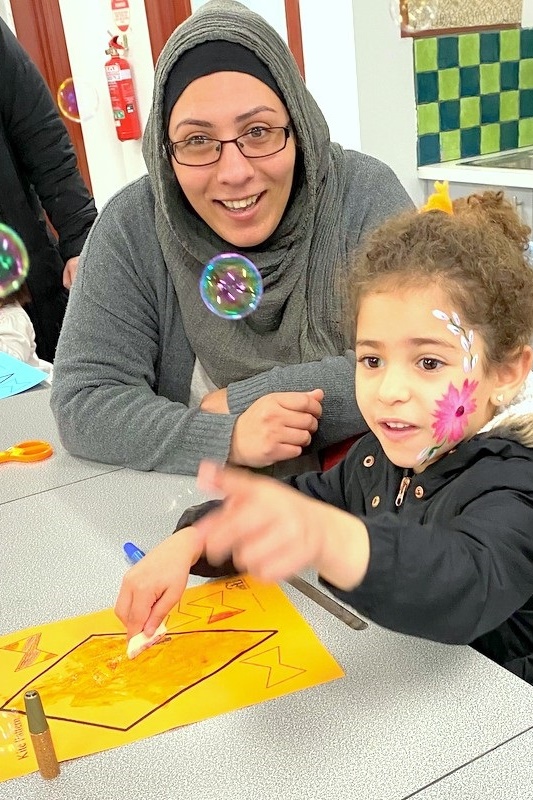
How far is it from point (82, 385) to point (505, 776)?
802 millimetres

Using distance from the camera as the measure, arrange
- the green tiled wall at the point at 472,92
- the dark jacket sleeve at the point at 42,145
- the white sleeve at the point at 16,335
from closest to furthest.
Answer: the white sleeve at the point at 16,335 → the dark jacket sleeve at the point at 42,145 → the green tiled wall at the point at 472,92

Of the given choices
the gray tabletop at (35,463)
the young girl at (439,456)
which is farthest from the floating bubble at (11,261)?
the young girl at (439,456)

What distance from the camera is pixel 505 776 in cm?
57

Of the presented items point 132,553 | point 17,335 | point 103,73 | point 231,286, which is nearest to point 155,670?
point 132,553

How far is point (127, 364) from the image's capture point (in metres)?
1.23

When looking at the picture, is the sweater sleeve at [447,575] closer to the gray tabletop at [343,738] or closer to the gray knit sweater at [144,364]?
the gray tabletop at [343,738]

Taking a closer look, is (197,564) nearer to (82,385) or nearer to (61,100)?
(82,385)

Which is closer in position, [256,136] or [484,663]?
[484,663]

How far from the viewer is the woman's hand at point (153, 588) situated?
29.0 inches

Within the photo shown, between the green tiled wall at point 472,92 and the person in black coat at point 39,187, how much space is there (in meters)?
1.09

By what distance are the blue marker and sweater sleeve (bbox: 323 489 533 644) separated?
0.33m

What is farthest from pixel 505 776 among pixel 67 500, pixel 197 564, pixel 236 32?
pixel 236 32

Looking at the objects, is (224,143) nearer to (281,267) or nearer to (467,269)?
(281,267)

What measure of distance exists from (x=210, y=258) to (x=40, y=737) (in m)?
0.80
